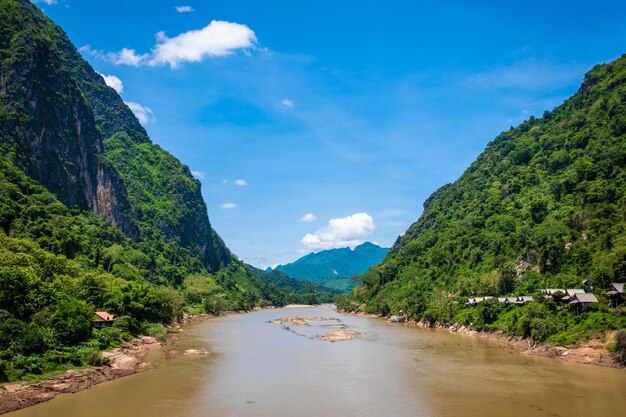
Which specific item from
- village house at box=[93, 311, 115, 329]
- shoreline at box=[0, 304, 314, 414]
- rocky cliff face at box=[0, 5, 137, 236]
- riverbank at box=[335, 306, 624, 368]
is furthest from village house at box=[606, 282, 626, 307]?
rocky cliff face at box=[0, 5, 137, 236]

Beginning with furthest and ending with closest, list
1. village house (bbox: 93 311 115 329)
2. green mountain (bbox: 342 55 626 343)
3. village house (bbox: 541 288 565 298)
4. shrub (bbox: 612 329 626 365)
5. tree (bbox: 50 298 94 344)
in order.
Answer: green mountain (bbox: 342 55 626 343)
village house (bbox: 541 288 565 298)
village house (bbox: 93 311 115 329)
tree (bbox: 50 298 94 344)
shrub (bbox: 612 329 626 365)

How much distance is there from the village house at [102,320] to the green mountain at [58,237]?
1.93 meters

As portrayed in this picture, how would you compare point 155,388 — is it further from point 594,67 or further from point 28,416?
point 594,67

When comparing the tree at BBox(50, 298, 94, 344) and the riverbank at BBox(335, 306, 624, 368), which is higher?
the tree at BBox(50, 298, 94, 344)

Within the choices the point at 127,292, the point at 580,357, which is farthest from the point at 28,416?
the point at 580,357

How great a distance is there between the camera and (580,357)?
188 ft

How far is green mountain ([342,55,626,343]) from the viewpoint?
7331 centimetres

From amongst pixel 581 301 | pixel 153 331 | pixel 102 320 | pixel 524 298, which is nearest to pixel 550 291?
pixel 524 298

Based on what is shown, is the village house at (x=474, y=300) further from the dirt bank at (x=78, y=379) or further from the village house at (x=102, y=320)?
the village house at (x=102, y=320)

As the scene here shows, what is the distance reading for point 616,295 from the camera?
62094 mm

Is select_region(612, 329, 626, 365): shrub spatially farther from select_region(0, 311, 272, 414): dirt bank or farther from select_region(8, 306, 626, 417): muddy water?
select_region(0, 311, 272, 414): dirt bank

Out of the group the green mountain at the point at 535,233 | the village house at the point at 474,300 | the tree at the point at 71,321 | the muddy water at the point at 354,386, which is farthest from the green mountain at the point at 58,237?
the village house at the point at 474,300

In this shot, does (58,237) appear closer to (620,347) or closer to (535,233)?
(535,233)

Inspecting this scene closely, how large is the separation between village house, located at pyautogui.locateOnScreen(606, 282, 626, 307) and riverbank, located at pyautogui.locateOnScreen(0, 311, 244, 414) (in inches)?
2286
